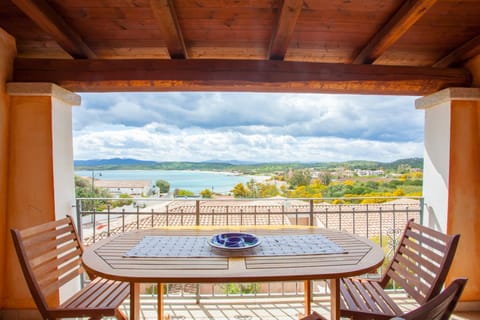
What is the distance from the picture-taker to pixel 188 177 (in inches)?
137

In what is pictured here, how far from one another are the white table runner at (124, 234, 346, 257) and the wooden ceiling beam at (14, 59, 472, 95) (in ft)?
4.58

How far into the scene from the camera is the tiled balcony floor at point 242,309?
2.31 metres

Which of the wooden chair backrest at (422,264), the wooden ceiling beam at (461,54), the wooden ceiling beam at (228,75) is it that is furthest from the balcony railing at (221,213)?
the wooden ceiling beam at (461,54)

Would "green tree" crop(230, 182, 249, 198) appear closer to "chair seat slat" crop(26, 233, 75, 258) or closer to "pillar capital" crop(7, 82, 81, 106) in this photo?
"chair seat slat" crop(26, 233, 75, 258)

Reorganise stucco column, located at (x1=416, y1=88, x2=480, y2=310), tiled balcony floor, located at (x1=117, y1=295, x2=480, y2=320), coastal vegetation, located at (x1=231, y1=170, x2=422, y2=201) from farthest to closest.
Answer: coastal vegetation, located at (x1=231, y1=170, x2=422, y2=201) < stucco column, located at (x1=416, y1=88, x2=480, y2=310) < tiled balcony floor, located at (x1=117, y1=295, x2=480, y2=320)

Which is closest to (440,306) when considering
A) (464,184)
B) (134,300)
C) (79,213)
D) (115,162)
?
(134,300)

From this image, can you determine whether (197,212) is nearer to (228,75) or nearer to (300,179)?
(228,75)

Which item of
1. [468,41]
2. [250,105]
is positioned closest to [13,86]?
[250,105]

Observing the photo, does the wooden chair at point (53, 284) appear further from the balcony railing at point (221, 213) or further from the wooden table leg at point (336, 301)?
the wooden table leg at point (336, 301)

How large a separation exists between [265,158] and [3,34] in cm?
311

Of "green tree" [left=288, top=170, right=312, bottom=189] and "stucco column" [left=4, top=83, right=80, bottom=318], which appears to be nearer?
"stucco column" [left=4, top=83, right=80, bottom=318]

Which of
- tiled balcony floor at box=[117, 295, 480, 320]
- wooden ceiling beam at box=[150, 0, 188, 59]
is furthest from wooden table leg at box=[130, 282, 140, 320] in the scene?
wooden ceiling beam at box=[150, 0, 188, 59]

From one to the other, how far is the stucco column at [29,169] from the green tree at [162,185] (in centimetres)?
112

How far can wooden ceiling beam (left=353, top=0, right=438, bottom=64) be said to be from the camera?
183cm
